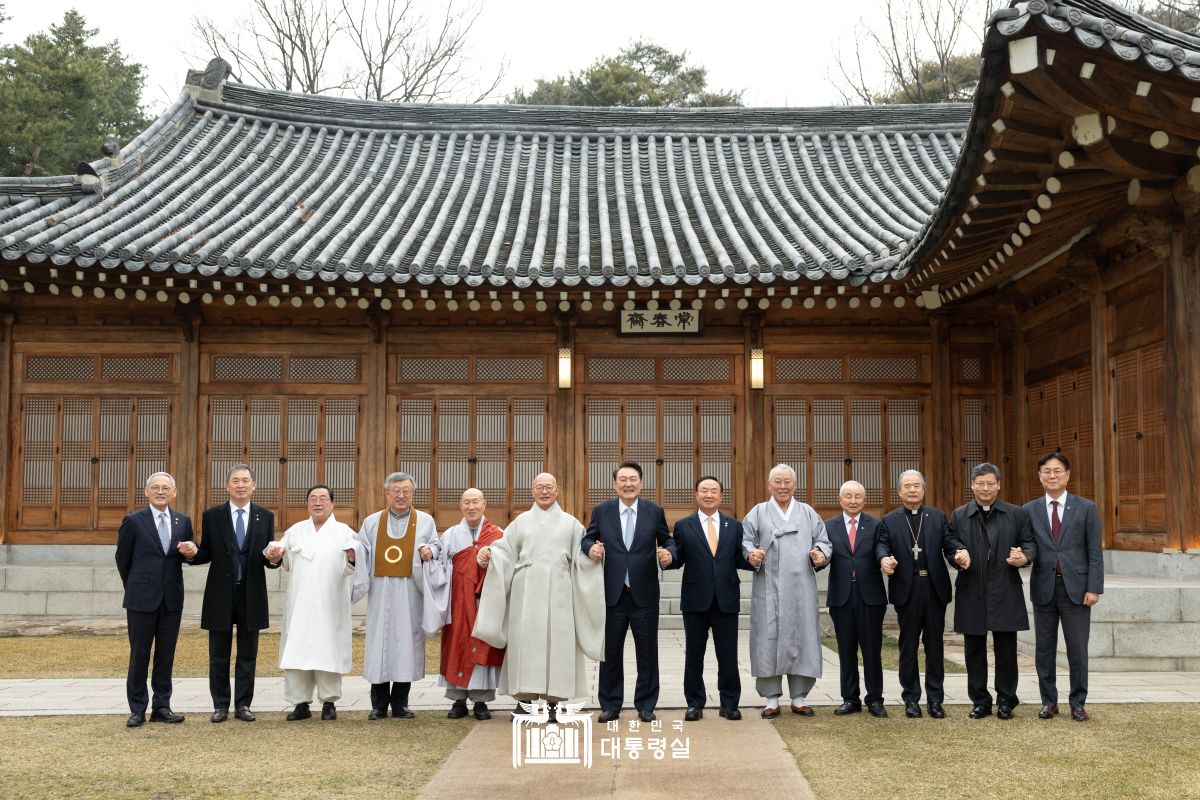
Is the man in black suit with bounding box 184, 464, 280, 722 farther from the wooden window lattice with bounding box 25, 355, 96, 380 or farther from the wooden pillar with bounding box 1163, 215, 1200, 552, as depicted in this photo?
the wooden pillar with bounding box 1163, 215, 1200, 552

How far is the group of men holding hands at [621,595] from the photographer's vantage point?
6891 millimetres

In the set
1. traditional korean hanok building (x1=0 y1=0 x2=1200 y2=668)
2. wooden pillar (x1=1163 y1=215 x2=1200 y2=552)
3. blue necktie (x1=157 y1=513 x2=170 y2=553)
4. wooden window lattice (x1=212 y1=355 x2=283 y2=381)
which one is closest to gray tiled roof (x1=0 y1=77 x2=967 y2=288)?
A: traditional korean hanok building (x1=0 y1=0 x2=1200 y2=668)

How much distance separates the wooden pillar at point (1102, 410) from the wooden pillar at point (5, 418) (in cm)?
1112

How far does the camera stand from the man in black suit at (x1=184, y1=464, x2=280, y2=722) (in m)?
7.02

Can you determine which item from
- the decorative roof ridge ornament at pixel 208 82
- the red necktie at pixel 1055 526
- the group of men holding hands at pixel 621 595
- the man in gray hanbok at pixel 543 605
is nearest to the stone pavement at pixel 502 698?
the group of men holding hands at pixel 621 595

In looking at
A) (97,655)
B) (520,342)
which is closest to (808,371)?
(520,342)

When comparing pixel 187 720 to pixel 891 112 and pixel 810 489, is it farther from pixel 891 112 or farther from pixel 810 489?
pixel 891 112

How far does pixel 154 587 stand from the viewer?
7.00m

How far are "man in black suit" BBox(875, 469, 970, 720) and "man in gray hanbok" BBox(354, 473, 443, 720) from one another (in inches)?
114

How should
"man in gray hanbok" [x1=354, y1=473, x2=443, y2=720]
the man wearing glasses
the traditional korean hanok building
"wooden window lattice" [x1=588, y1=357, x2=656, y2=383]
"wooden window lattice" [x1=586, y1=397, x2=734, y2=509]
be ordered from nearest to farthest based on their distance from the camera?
the man wearing glasses → "man in gray hanbok" [x1=354, y1=473, x2=443, y2=720] → the traditional korean hanok building → "wooden window lattice" [x1=586, y1=397, x2=734, y2=509] → "wooden window lattice" [x1=588, y1=357, x2=656, y2=383]

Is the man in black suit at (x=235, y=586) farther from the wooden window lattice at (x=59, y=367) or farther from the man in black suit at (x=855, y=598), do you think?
the wooden window lattice at (x=59, y=367)

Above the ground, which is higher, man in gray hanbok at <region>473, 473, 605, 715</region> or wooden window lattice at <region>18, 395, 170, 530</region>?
wooden window lattice at <region>18, 395, 170, 530</region>

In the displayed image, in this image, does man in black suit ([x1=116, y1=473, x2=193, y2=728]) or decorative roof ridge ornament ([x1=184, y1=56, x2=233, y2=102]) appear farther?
decorative roof ridge ornament ([x1=184, y1=56, x2=233, y2=102])

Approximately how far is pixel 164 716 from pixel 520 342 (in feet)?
21.8
